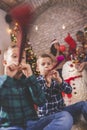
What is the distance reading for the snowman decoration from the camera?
2.39 m

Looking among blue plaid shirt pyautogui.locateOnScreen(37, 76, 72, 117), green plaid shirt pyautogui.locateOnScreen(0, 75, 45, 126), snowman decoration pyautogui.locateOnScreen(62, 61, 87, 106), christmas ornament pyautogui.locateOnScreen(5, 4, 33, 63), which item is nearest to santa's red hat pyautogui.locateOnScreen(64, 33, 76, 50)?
snowman decoration pyautogui.locateOnScreen(62, 61, 87, 106)

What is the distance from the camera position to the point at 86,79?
2408 millimetres

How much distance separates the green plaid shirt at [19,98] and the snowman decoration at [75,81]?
47.0 inches

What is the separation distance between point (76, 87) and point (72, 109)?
3.16 feet

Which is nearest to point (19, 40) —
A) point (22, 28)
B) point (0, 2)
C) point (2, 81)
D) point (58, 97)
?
point (22, 28)

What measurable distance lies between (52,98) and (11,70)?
38cm

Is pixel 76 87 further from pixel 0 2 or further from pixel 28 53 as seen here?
pixel 0 2

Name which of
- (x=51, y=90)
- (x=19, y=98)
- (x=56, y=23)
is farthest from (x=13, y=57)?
(x=56, y=23)

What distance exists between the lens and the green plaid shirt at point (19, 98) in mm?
1185

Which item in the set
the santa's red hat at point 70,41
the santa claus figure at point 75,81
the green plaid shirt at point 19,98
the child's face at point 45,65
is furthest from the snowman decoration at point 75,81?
the green plaid shirt at point 19,98

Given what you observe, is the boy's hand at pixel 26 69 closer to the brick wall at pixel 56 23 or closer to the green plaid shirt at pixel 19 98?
the green plaid shirt at pixel 19 98

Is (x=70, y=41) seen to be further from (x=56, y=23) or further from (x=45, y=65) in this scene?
(x=45, y=65)

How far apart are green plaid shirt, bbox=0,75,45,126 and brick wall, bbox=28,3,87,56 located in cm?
214

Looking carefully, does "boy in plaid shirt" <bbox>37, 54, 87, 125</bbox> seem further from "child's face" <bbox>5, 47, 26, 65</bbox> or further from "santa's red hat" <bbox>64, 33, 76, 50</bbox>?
"santa's red hat" <bbox>64, 33, 76, 50</bbox>
